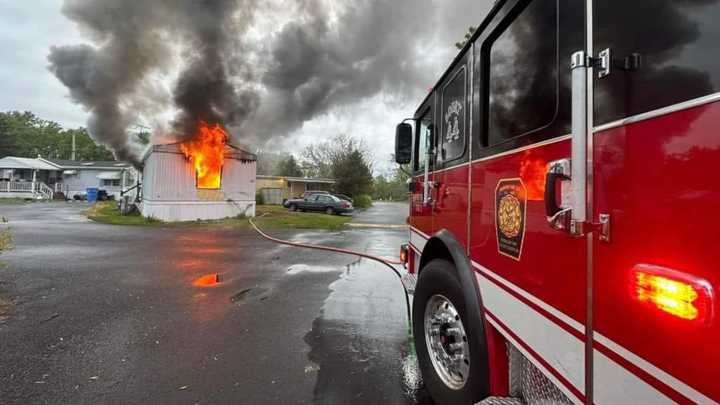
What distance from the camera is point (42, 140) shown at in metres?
61.3

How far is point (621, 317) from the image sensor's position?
3.43ft

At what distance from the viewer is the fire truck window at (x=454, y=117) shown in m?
2.48

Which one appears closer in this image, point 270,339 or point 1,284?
point 270,339

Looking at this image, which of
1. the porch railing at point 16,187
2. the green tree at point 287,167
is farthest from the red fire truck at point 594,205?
the green tree at point 287,167

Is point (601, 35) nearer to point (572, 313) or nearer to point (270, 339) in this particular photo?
point (572, 313)

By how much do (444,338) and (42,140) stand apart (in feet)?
263

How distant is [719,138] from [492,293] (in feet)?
4.18

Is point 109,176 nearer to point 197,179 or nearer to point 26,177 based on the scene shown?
point 26,177

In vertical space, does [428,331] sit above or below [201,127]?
below

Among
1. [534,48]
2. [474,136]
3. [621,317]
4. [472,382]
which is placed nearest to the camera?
[621,317]

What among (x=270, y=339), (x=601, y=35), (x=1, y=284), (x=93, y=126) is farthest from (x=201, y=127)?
(x=601, y=35)

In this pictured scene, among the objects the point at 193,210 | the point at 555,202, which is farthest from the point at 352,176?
the point at 555,202

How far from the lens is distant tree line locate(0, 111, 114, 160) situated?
53.3m

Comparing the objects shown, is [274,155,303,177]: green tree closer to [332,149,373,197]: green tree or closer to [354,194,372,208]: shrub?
[332,149,373,197]: green tree
